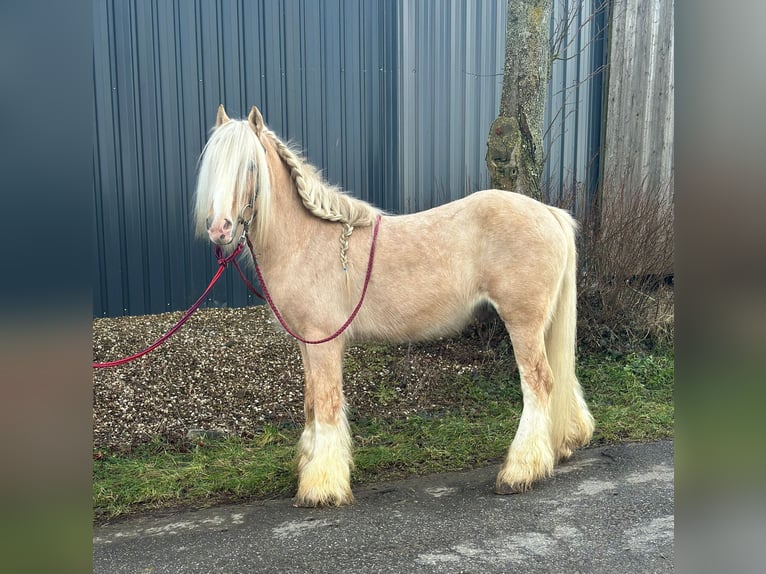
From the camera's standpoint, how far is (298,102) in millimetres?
5883

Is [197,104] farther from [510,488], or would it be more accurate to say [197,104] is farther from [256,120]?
[510,488]

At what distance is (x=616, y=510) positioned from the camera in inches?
119

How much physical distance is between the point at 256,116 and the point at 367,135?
127 inches

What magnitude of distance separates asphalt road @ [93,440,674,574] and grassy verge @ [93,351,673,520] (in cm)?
19

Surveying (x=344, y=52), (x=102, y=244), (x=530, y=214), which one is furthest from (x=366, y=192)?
(x=530, y=214)

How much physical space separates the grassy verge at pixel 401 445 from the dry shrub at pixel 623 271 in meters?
0.25

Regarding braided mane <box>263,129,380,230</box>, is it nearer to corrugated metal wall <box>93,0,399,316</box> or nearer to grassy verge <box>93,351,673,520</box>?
grassy verge <box>93,351,673,520</box>

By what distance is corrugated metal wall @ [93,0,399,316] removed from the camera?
5449mm

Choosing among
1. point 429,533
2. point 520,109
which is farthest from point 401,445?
point 520,109

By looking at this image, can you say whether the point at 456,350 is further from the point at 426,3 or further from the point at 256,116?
the point at 426,3

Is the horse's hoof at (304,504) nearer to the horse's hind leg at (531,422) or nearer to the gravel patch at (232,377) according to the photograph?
the horse's hind leg at (531,422)

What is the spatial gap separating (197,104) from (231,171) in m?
3.29
